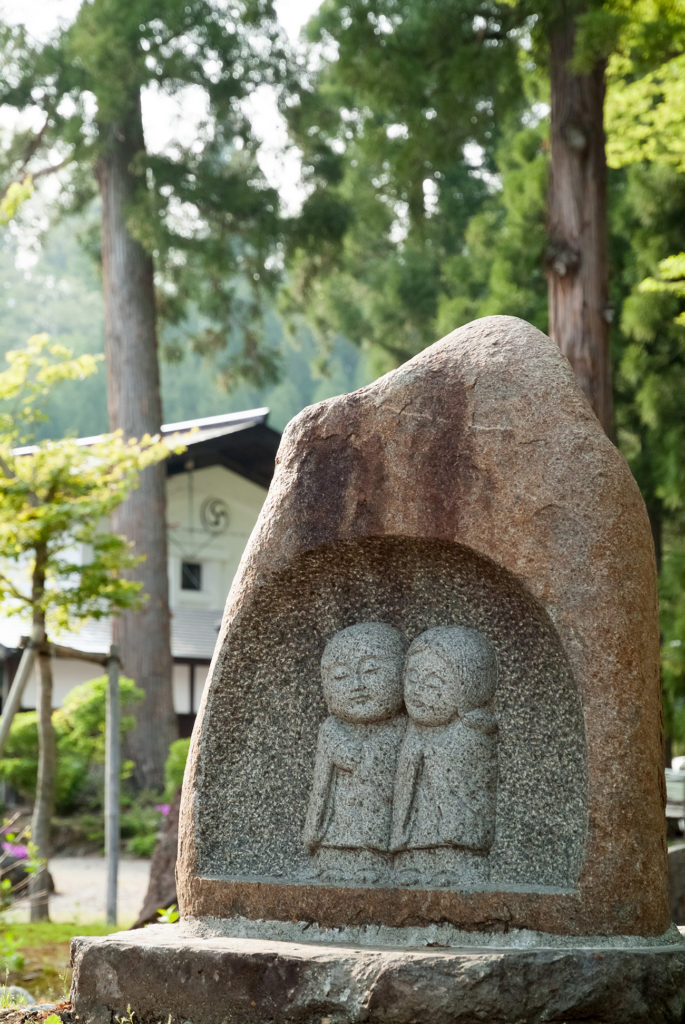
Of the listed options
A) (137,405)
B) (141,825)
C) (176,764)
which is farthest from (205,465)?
(176,764)

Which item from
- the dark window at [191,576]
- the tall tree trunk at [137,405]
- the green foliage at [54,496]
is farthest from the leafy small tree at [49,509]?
the dark window at [191,576]

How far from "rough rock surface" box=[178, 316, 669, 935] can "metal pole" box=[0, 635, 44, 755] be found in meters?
3.28

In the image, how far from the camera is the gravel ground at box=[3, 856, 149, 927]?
9.74 metres

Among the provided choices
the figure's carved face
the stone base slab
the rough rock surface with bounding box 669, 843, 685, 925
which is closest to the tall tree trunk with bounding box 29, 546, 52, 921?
the rough rock surface with bounding box 669, 843, 685, 925

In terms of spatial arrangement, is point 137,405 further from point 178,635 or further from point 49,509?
point 49,509

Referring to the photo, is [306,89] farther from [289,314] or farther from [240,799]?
[240,799]

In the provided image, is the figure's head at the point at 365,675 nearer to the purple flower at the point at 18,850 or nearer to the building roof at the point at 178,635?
the purple flower at the point at 18,850

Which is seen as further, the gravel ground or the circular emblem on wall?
the circular emblem on wall

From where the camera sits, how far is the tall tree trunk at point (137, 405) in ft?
47.4

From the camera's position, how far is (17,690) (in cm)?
719

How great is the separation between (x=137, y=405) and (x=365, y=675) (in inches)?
433

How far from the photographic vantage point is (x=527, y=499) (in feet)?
12.1

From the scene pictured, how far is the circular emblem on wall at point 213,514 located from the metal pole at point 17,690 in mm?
12586

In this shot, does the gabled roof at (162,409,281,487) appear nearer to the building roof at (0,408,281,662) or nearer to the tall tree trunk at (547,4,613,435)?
the building roof at (0,408,281,662)
